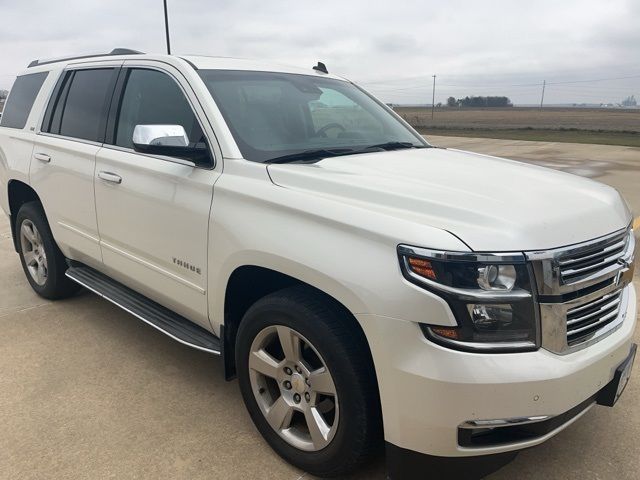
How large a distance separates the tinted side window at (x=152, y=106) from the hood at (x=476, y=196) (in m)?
0.73

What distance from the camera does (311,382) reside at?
2354 mm

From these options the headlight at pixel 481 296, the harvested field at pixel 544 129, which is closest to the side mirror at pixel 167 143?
the headlight at pixel 481 296

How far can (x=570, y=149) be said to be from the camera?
1744 cm

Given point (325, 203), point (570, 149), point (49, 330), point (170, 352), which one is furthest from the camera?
point (570, 149)

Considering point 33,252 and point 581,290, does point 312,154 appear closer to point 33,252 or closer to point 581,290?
point 581,290

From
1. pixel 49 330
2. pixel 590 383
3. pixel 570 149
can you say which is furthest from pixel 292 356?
pixel 570 149

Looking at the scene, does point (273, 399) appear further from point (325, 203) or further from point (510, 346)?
point (510, 346)

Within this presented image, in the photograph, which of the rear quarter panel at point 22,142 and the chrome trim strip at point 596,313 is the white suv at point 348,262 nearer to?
the chrome trim strip at point 596,313

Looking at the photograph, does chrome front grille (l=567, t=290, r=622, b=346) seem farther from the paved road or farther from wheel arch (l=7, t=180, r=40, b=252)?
wheel arch (l=7, t=180, r=40, b=252)

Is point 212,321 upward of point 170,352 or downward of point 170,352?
upward

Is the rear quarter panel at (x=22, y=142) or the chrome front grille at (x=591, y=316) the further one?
the rear quarter panel at (x=22, y=142)

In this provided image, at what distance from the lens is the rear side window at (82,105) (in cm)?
371

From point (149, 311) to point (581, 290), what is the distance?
243cm

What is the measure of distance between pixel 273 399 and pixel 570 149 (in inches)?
676
